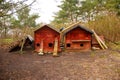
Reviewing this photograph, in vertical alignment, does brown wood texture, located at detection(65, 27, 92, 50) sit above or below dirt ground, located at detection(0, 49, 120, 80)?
above

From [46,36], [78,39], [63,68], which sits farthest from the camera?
[78,39]

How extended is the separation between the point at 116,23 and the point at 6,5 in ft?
33.6

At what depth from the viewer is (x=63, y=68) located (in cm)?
911

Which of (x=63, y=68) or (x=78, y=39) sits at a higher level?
(x=78, y=39)

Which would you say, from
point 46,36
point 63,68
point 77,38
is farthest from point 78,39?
point 63,68

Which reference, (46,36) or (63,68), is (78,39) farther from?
(63,68)

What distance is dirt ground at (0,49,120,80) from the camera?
782 cm

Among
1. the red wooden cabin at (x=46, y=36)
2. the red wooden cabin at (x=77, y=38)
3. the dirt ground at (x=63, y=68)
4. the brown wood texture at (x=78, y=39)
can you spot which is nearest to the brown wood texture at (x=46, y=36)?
the red wooden cabin at (x=46, y=36)

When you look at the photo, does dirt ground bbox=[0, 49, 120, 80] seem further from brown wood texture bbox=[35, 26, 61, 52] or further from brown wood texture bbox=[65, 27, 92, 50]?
brown wood texture bbox=[35, 26, 61, 52]

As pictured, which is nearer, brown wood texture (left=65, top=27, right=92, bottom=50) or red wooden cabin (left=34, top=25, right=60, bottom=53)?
red wooden cabin (left=34, top=25, right=60, bottom=53)

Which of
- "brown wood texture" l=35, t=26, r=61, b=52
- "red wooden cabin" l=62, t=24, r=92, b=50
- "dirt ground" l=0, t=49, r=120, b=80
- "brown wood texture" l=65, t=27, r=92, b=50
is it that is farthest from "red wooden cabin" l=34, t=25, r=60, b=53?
"dirt ground" l=0, t=49, r=120, b=80

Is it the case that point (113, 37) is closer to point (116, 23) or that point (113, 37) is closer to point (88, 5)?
point (116, 23)

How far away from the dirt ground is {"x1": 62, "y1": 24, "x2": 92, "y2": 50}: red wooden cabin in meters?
2.00

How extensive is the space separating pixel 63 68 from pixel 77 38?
16.5 ft
